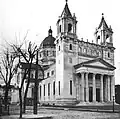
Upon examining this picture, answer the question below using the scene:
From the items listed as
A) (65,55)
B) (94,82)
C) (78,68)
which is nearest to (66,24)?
(65,55)

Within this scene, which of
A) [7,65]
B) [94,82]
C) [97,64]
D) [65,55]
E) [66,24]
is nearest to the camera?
[7,65]

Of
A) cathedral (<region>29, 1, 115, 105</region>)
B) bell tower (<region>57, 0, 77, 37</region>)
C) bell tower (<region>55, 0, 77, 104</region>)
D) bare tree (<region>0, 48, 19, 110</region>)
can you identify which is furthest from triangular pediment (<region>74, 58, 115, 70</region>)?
bare tree (<region>0, 48, 19, 110</region>)

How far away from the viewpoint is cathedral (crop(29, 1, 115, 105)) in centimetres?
6109

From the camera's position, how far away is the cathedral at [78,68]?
61.1 metres

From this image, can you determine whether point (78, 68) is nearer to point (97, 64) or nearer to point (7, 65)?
point (97, 64)

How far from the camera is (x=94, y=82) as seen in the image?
206 ft

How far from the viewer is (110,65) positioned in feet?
220

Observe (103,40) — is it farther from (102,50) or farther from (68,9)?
(68,9)

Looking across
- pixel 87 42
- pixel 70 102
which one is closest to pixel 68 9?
pixel 87 42

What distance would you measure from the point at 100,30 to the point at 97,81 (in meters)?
17.3

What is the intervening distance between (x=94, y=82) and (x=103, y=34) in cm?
1764

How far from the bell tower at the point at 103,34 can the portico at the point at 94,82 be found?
29.2 ft

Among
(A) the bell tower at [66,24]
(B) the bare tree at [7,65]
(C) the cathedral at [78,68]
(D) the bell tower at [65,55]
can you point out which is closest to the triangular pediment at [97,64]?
(C) the cathedral at [78,68]

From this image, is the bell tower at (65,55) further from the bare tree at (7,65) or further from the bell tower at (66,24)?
the bare tree at (7,65)
